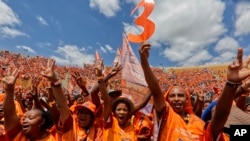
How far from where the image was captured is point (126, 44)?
5129mm

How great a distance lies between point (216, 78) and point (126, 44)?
1510 inches

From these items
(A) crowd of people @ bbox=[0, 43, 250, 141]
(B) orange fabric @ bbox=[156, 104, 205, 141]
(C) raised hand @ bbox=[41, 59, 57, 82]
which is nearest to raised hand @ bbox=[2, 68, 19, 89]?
(A) crowd of people @ bbox=[0, 43, 250, 141]

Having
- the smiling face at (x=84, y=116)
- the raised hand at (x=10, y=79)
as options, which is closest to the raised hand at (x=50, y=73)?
the raised hand at (x=10, y=79)

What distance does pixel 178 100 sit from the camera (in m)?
3.36

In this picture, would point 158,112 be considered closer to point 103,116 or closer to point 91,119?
point 103,116

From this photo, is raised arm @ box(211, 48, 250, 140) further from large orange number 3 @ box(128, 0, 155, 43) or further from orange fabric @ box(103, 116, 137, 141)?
orange fabric @ box(103, 116, 137, 141)

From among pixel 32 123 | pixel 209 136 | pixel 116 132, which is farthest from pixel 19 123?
pixel 209 136

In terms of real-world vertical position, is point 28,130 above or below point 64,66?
below

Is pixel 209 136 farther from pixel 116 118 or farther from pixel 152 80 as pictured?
pixel 116 118

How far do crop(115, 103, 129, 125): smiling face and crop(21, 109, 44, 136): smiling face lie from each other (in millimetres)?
1045

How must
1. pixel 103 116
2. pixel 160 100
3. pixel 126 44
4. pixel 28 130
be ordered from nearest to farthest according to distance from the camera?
pixel 160 100, pixel 28 130, pixel 103 116, pixel 126 44

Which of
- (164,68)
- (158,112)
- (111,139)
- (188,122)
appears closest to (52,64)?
(111,139)

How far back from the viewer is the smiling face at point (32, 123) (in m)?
3.34

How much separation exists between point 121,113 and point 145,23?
145 centimetres
